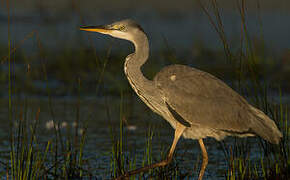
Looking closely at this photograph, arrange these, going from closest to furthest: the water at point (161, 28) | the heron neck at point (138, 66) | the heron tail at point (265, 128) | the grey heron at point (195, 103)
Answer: the heron tail at point (265, 128) → the grey heron at point (195, 103) → the heron neck at point (138, 66) → the water at point (161, 28)

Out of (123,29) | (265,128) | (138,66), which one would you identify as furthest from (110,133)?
(265,128)

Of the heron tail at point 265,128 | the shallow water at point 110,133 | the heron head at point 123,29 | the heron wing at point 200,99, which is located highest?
the heron head at point 123,29

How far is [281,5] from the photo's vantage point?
1534 centimetres

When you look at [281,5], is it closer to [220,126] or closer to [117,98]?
[117,98]

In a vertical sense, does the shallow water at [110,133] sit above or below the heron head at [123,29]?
below

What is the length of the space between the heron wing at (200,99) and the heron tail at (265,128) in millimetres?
108

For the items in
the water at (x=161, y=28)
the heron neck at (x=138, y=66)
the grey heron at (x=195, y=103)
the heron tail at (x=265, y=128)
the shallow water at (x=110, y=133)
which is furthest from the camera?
the water at (x=161, y=28)

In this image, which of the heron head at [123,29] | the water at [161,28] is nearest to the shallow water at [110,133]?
the heron head at [123,29]

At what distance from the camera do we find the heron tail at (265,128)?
468cm

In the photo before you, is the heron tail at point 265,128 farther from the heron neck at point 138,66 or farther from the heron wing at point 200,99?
the heron neck at point 138,66

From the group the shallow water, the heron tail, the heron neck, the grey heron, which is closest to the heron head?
the heron neck

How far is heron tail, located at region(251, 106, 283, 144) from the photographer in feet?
15.4

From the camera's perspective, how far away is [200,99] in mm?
5105

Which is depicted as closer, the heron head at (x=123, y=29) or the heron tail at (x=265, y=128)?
the heron tail at (x=265, y=128)
